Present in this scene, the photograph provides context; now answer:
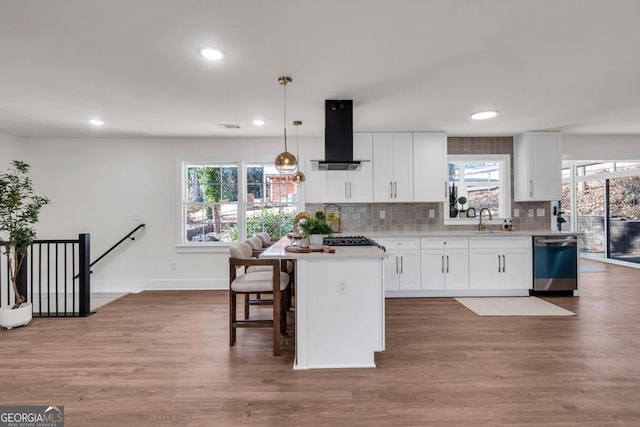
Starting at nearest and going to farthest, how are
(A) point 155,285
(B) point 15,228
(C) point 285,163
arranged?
(C) point 285,163, (B) point 15,228, (A) point 155,285

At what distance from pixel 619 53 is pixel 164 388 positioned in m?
4.06

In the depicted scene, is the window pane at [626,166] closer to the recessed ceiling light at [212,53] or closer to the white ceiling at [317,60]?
the white ceiling at [317,60]

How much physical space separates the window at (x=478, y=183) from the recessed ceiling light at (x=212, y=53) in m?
3.93

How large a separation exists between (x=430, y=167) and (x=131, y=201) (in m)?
4.66

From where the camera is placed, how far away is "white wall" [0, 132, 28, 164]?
4.61m

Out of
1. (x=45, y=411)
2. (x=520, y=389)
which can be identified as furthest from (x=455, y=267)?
(x=45, y=411)

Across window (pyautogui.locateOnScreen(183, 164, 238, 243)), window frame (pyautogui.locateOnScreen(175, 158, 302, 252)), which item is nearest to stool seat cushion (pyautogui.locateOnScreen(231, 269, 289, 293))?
window frame (pyautogui.locateOnScreen(175, 158, 302, 252))

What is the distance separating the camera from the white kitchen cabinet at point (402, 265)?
4.46m

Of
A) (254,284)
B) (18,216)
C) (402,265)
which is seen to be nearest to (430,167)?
(402,265)

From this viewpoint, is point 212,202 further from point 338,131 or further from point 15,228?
point 338,131

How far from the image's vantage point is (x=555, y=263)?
4.44 metres

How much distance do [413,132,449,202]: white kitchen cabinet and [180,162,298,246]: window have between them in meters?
1.94

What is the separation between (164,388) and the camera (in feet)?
7.25

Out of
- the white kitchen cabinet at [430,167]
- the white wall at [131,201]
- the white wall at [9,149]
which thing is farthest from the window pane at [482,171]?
the white wall at [9,149]
